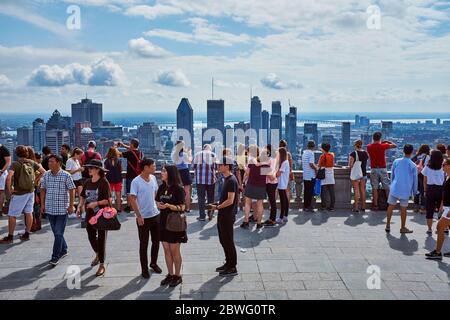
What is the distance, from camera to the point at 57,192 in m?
7.04

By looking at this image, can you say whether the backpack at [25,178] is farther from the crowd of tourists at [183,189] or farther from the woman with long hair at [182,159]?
the woman with long hair at [182,159]

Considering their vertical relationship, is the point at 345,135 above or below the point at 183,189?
below

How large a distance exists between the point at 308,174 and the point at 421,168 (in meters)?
2.53

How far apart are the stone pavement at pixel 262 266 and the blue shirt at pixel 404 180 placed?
0.80m

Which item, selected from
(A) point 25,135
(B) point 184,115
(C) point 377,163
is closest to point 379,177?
(C) point 377,163

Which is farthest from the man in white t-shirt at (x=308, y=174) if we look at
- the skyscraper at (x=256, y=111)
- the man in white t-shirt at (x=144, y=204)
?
the skyscraper at (x=256, y=111)

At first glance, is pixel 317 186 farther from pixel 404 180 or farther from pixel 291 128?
pixel 291 128

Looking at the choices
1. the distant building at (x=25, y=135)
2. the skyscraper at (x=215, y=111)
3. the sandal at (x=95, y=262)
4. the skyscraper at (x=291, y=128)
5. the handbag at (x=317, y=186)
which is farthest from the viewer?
the skyscraper at (x=291, y=128)

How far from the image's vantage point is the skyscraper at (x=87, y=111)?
53.9 m

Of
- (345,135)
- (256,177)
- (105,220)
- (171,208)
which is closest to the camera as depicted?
(171,208)

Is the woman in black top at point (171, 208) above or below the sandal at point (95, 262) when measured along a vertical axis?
above

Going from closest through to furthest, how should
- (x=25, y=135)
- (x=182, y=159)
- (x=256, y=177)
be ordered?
(x=256, y=177) < (x=182, y=159) < (x=25, y=135)

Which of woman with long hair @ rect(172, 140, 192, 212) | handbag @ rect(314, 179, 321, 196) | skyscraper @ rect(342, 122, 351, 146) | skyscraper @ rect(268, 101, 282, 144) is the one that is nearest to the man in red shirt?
handbag @ rect(314, 179, 321, 196)

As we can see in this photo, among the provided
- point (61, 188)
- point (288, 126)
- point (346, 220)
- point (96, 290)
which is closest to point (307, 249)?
point (346, 220)
